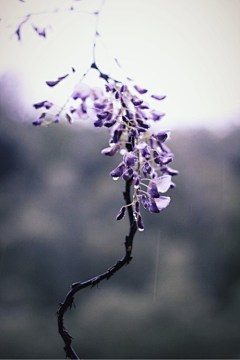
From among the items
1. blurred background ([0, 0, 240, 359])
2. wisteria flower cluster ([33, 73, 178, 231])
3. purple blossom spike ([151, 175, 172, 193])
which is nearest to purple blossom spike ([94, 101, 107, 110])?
wisteria flower cluster ([33, 73, 178, 231])

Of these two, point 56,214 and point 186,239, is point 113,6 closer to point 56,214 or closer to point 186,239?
point 56,214

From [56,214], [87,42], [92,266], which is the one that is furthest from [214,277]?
[87,42]

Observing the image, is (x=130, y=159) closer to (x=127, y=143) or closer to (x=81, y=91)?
(x=127, y=143)

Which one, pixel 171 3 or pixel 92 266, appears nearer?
pixel 171 3

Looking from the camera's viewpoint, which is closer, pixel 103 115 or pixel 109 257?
pixel 103 115

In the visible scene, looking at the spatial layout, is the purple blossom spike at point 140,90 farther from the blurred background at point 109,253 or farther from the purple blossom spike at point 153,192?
the blurred background at point 109,253

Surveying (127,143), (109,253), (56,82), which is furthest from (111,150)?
(109,253)

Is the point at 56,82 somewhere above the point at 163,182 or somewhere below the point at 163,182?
above

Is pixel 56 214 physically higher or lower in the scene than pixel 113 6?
lower
